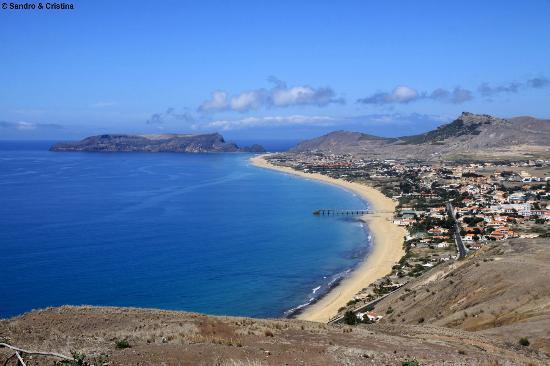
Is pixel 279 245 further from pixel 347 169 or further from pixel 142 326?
pixel 347 169

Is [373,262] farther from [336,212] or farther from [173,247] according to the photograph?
[336,212]

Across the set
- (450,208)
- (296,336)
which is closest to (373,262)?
(450,208)

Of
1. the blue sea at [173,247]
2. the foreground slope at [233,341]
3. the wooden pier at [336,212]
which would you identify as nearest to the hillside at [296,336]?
the foreground slope at [233,341]

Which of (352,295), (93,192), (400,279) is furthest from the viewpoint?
(93,192)

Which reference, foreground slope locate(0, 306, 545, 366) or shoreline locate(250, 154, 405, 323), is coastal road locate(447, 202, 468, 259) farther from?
foreground slope locate(0, 306, 545, 366)

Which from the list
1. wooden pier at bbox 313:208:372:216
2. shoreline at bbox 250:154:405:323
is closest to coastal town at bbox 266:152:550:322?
shoreline at bbox 250:154:405:323

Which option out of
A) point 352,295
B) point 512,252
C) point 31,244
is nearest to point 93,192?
point 31,244
